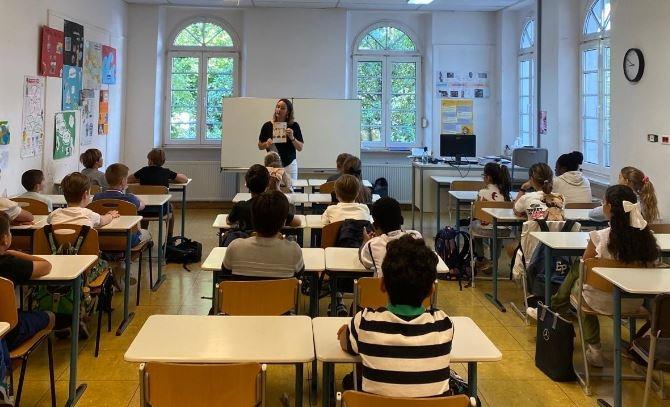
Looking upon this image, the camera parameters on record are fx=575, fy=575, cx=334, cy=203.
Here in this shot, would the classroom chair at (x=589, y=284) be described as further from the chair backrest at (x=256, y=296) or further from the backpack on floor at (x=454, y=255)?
the backpack on floor at (x=454, y=255)

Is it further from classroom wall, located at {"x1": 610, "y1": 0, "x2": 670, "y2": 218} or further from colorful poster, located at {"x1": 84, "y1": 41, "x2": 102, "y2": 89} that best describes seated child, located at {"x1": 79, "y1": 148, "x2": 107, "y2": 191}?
classroom wall, located at {"x1": 610, "y1": 0, "x2": 670, "y2": 218}

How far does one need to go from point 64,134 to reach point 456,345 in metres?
6.32

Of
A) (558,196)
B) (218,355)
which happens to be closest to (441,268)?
(218,355)

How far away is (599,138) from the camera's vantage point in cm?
739

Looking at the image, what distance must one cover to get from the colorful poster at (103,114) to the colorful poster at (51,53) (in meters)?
1.47

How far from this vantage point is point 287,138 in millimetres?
6461

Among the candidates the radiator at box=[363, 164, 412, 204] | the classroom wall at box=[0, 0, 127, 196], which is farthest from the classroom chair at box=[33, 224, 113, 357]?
the radiator at box=[363, 164, 412, 204]

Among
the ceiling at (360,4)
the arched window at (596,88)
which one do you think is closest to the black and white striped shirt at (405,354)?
the arched window at (596,88)

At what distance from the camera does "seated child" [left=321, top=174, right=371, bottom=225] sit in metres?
4.16

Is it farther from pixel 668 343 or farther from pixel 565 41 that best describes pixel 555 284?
pixel 565 41

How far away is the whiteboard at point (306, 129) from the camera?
9.12m

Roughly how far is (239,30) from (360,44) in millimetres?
2074

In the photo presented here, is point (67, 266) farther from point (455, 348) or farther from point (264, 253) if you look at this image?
point (455, 348)

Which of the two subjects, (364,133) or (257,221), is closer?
(257,221)
